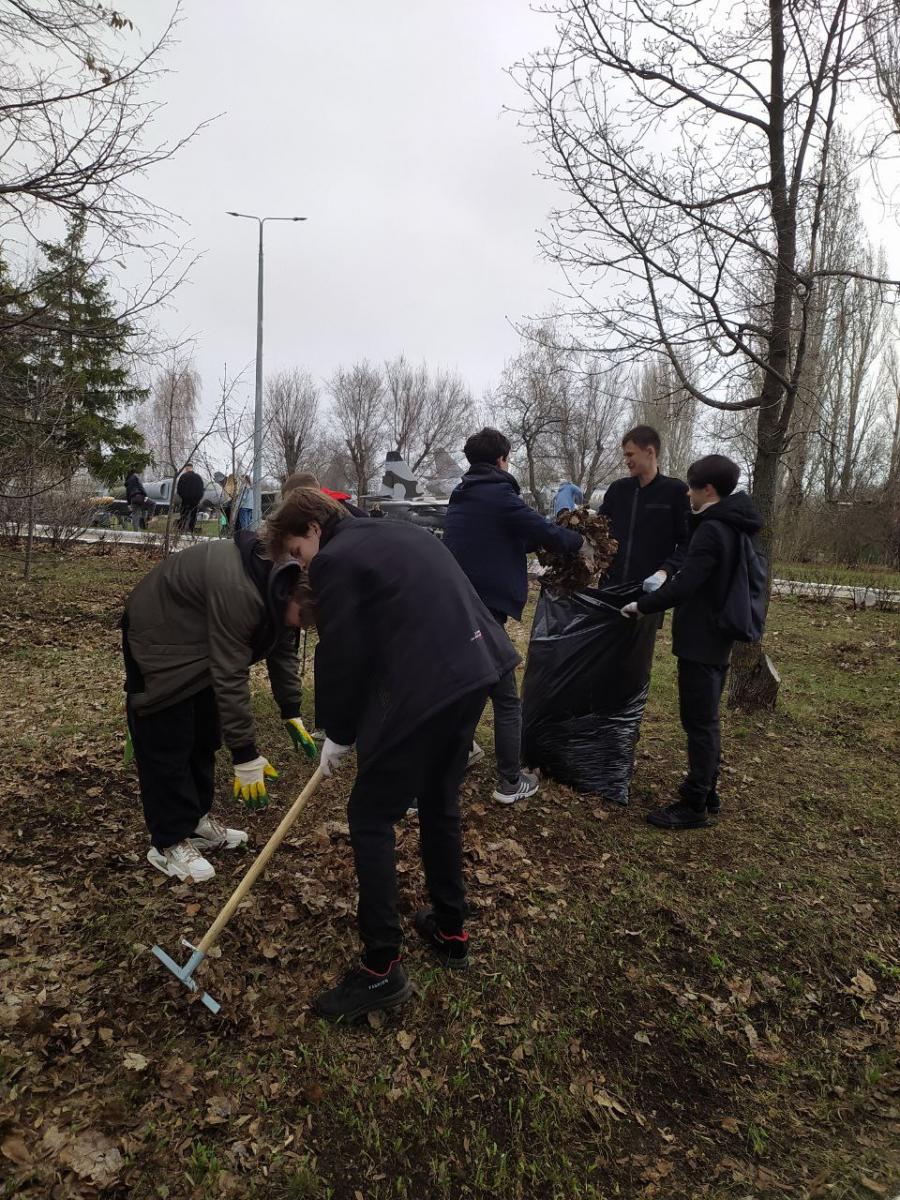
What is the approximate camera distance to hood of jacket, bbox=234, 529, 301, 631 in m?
2.41

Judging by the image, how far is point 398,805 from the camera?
217cm

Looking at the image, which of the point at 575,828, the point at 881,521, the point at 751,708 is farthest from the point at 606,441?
the point at 575,828

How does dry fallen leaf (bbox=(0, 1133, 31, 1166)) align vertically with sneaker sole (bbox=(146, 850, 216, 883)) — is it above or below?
below

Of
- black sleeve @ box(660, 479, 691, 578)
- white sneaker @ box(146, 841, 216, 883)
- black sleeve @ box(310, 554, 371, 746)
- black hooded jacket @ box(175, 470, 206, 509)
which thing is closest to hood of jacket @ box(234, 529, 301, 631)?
black sleeve @ box(310, 554, 371, 746)

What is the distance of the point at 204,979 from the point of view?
2.41 metres

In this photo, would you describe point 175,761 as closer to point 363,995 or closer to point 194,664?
point 194,664

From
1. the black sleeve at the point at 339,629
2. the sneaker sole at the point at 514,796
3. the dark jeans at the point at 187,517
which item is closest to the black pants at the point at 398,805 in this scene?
the black sleeve at the point at 339,629

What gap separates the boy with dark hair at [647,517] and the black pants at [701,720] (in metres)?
0.54

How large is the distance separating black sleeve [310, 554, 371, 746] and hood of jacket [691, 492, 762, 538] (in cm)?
208

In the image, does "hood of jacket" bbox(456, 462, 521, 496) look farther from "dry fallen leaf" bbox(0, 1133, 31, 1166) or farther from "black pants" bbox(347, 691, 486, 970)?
"dry fallen leaf" bbox(0, 1133, 31, 1166)

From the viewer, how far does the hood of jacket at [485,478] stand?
357 centimetres

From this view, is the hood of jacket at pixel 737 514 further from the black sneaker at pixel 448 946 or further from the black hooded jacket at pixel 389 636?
the black sneaker at pixel 448 946

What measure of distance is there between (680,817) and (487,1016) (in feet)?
5.32

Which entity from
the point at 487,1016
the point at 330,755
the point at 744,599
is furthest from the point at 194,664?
the point at 744,599
